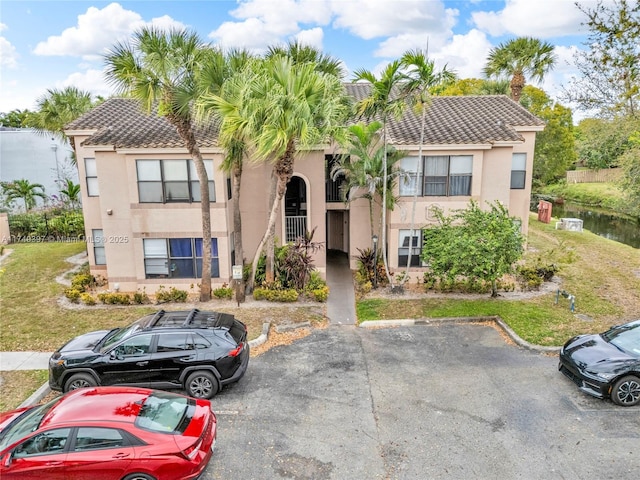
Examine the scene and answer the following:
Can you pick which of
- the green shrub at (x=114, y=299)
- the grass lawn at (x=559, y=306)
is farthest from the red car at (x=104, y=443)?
the green shrub at (x=114, y=299)

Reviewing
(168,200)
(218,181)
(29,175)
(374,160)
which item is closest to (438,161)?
(374,160)

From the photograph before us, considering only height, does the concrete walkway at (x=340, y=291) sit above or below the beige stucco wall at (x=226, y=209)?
below

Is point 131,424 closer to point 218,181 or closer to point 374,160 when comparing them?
point 218,181

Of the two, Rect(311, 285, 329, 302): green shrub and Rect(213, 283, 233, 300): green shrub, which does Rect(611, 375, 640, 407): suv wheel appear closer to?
Rect(311, 285, 329, 302): green shrub

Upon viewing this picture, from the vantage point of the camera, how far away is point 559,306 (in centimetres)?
1539

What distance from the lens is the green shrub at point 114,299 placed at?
16344 mm

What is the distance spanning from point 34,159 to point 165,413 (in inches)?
1163

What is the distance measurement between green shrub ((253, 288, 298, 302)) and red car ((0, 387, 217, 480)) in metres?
8.52

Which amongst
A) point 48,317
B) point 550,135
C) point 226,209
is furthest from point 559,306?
point 550,135

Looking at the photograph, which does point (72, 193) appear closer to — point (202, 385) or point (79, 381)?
point (79, 381)

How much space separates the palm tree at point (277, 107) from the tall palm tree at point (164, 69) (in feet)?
3.88

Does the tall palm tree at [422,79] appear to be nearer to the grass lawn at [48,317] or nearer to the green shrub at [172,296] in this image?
the grass lawn at [48,317]

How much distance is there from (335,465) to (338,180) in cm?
1394

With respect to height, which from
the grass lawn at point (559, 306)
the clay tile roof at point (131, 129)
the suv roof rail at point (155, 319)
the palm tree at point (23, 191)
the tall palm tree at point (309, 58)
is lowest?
the grass lawn at point (559, 306)
